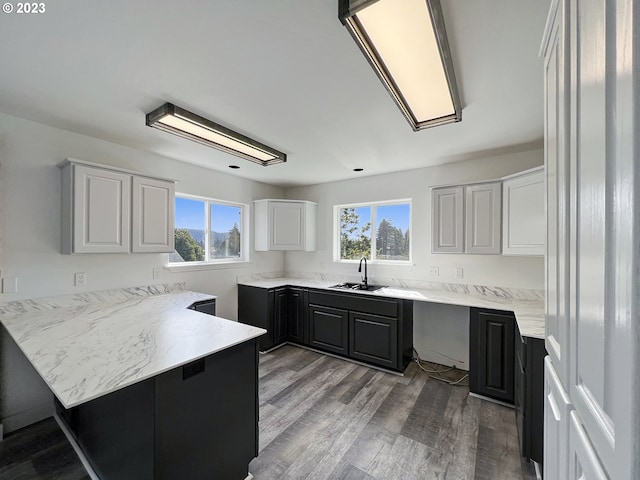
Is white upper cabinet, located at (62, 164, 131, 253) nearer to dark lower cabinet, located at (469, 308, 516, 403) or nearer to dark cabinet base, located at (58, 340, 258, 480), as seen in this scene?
dark cabinet base, located at (58, 340, 258, 480)

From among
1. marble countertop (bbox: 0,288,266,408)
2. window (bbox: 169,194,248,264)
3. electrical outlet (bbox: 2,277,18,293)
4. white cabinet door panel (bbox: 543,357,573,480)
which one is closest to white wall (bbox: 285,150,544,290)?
window (bbox: 169,194,248,264)

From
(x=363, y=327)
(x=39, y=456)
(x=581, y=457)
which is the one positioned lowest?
(x=39, y=456)

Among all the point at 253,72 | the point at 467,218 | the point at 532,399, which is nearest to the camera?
the point at 253,72

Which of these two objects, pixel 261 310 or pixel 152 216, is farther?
pixel 261 310

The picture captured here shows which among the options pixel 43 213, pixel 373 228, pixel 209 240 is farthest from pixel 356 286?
pixel 43 213

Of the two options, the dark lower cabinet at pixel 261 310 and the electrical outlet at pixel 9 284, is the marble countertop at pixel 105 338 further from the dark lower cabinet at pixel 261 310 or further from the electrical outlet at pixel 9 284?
the dark lower cabinet at pixel 261 310

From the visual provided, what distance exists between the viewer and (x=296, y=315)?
3684 mm

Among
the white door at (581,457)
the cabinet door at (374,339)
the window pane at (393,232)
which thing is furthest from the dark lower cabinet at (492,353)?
the white door at (581,457)

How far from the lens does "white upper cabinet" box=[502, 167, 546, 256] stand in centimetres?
220

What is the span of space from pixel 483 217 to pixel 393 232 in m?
1.23

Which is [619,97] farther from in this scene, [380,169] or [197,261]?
[197,261]

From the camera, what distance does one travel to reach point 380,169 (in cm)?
344

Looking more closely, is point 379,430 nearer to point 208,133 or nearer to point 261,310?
point 261,310

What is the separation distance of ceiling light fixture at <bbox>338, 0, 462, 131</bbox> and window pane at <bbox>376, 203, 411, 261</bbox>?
1.89 meters
